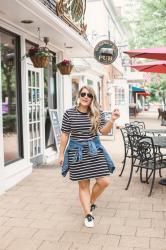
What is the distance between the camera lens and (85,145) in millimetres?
4594

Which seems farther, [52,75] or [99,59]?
[99,59]

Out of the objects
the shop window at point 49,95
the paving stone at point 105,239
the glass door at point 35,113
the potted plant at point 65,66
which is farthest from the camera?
the shop window at point 49,95

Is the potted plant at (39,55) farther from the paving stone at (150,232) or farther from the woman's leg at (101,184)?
the paving stone at (150,232)

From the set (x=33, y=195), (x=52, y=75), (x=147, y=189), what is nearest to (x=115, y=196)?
(x=147, y=189)

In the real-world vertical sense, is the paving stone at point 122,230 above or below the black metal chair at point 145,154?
below

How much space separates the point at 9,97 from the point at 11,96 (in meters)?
0.08

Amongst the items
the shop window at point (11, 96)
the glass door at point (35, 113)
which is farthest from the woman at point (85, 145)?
the glass door at point (35, 113)

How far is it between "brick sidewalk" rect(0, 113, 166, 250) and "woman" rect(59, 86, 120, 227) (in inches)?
13.0

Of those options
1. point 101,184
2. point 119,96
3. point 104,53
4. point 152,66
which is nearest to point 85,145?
point 101,184

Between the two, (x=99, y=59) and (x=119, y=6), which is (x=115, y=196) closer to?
(x=99, y=59)

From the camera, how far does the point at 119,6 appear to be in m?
27.4

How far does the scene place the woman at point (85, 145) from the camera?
458cm

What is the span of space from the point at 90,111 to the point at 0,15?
2873 mm

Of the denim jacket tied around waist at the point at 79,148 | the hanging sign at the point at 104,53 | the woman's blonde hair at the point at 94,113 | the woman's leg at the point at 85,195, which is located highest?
the hanging sign at the point at 104,53
